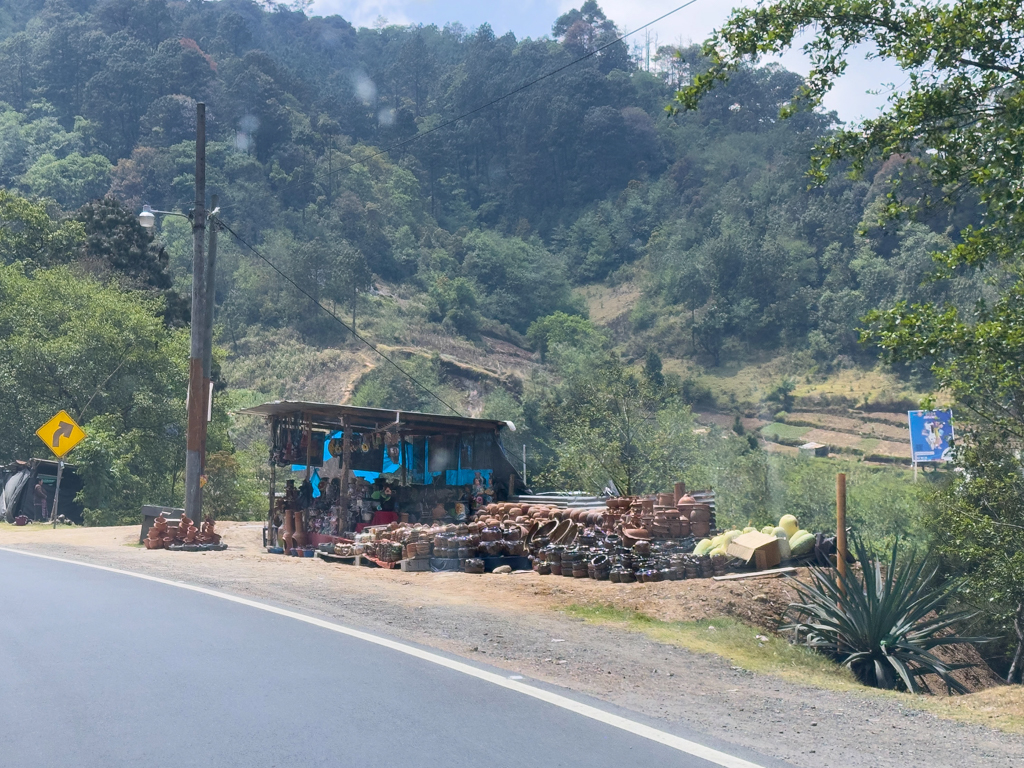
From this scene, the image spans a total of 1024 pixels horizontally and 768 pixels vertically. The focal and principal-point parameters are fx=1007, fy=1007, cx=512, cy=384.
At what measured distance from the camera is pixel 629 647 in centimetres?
944

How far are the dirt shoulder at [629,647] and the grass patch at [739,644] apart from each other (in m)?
0.24

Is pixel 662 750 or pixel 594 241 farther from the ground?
pixel 594 241

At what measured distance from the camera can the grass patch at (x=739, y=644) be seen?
9.06m

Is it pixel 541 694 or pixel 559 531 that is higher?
pixel 559 531

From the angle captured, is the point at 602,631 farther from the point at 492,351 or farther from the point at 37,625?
the point at 492,351

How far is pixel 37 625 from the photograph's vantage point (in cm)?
891

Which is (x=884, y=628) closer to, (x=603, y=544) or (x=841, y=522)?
(x=841, y=522)

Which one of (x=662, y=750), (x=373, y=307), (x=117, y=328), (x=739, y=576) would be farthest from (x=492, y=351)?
(x=662, y=750)

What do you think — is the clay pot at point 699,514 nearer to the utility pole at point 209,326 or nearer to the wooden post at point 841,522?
the wooden post at point 841,522

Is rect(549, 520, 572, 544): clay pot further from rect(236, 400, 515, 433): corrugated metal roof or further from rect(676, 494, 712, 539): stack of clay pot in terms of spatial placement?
rect(236, 400, 515, 433): corrugated metal roof

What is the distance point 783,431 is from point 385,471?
63990 millimetres

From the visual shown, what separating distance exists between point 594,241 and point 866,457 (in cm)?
5847

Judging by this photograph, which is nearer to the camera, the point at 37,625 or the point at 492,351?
the point at 37,625

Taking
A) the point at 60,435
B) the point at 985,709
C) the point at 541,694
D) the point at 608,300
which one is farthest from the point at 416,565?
the point at 608,300
